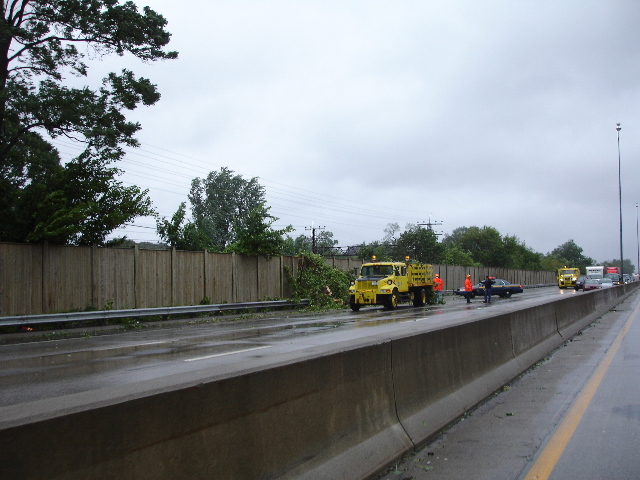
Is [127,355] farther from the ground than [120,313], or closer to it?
closer to it

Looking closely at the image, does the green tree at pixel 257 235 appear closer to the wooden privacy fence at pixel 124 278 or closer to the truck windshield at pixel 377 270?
the wooden privacy fence at pixel 124 278

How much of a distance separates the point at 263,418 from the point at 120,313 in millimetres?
18801

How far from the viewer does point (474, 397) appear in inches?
315

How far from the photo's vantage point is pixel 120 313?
2159 centimetres

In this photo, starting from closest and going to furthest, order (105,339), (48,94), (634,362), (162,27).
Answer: (634,362), (105,339), (48,94), (162,27)

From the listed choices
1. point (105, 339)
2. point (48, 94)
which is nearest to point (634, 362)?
point (105, 339)

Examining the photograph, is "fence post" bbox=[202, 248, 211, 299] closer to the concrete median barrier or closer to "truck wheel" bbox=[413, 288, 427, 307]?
"truck wheel" bbox=[413, 288, 427, 307]

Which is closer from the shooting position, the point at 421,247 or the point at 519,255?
the point at 421,247

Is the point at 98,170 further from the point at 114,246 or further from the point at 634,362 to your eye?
the point at 634,362

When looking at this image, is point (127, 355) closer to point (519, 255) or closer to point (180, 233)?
point (180, 233)

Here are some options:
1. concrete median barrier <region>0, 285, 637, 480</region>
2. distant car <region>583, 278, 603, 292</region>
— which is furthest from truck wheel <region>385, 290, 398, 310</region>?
distant car <region>583, 278, 603, 292</region>

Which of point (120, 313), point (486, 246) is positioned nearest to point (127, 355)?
point (120, 313)

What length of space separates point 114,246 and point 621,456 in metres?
21.6

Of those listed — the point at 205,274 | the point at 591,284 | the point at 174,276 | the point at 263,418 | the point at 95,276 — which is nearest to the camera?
the point at 263,418
